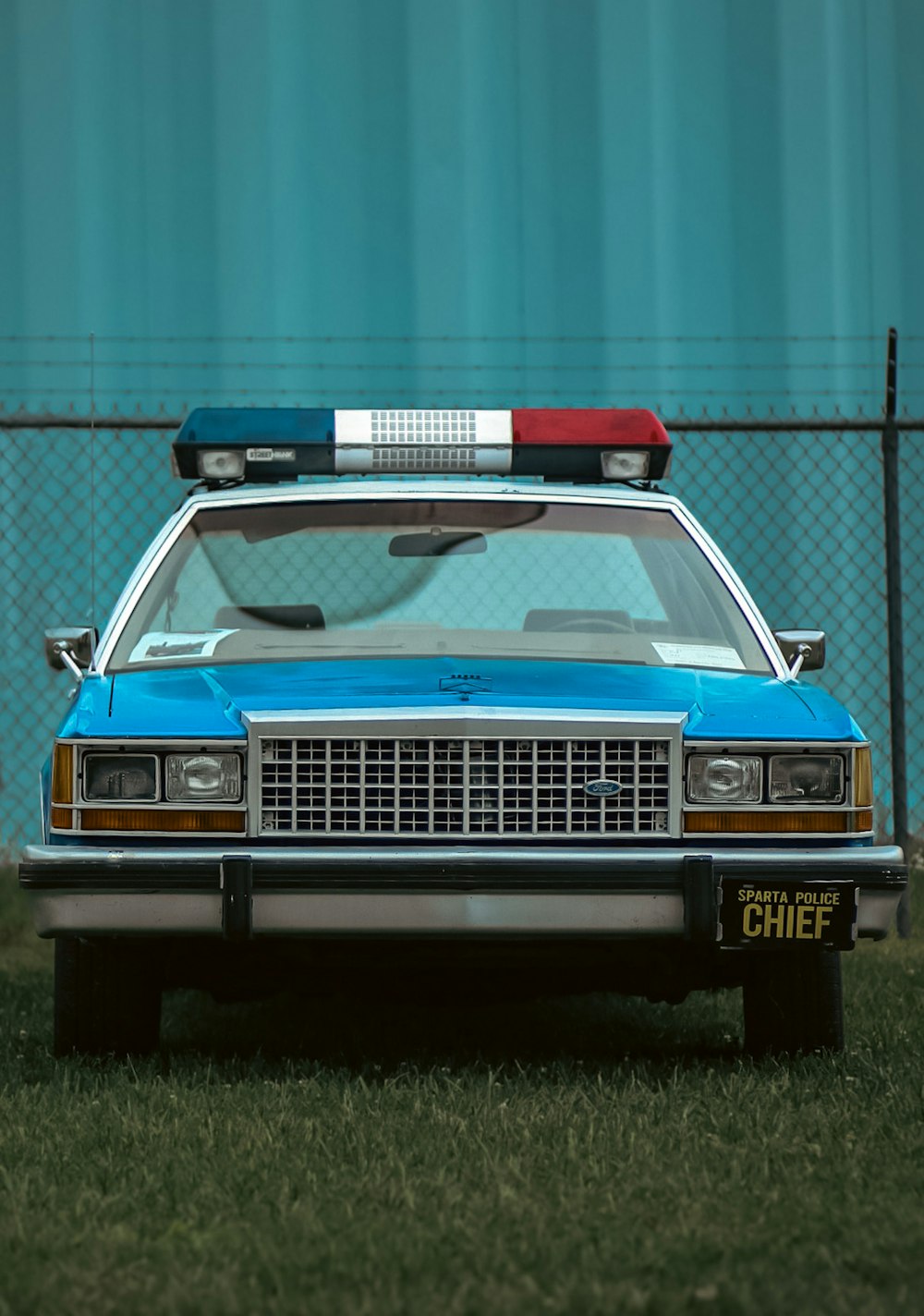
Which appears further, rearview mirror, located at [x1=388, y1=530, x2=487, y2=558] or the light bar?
the light bar

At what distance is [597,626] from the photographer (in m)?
5.03

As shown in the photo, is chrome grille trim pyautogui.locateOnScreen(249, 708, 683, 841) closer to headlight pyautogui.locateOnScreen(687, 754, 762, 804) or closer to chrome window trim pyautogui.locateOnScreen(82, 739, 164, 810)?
headlight pyautogui.locateOnScreen(687, 754, 762, 804)

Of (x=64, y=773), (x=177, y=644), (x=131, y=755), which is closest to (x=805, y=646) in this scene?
(x=177, y=644)

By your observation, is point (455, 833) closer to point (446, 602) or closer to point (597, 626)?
point (597, 626)

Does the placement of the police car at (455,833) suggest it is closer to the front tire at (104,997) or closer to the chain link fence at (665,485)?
the front tire at (104,997)

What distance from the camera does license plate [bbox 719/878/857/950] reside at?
4.02 meters

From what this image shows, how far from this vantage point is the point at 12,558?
29.3 ft

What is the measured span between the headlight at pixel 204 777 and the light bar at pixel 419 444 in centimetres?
148

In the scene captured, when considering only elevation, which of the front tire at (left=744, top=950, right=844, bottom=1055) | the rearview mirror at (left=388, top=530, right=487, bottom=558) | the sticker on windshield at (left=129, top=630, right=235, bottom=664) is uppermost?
the rearview mirror at (left=388, top=530, right=487, bottom=558)

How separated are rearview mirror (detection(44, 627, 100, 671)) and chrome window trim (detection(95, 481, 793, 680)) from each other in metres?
0.18

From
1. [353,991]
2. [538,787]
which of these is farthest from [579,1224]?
[353,991]

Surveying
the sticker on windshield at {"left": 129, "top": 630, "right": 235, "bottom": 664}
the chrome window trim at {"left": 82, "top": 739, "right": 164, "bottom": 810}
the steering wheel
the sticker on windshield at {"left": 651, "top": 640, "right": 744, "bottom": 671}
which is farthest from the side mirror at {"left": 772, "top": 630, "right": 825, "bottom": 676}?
the chrome window trim at {"left": 82, "top": 739, "right": 164, "bottom": 810}

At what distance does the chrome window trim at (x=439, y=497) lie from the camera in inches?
200

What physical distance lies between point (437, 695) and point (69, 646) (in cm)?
134
